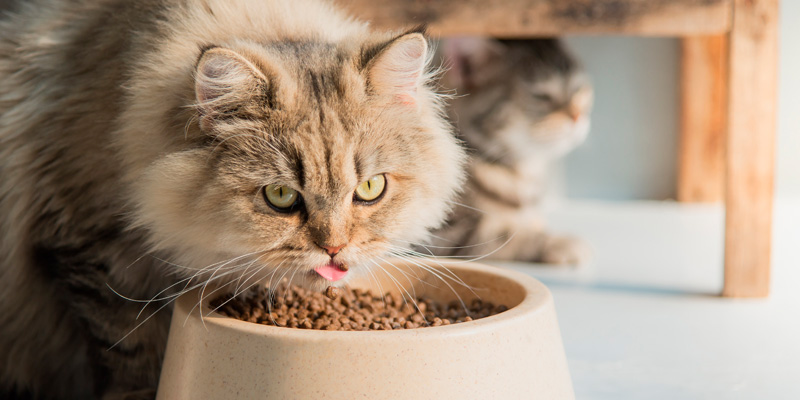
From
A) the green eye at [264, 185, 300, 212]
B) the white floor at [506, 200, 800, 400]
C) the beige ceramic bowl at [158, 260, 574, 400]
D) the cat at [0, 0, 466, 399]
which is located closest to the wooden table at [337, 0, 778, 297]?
the white floor at [506, 200, 800, 400]

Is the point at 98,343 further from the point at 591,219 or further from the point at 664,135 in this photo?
the point at 664,135

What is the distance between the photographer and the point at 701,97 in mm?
3051

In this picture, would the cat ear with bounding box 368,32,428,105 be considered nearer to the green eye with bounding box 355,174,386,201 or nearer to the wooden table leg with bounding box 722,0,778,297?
the green eye with bounding box 355,174,386,201

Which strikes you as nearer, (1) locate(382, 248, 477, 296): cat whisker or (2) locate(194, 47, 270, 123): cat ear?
(2) locate(194, 47, 270, 123): cat ear

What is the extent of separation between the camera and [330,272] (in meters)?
1.05

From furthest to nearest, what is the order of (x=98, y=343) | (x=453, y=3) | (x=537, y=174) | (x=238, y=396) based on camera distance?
(x=537, y=174) < (x=453, y=3) < (x=98, y=343) < (x=238, y=396)

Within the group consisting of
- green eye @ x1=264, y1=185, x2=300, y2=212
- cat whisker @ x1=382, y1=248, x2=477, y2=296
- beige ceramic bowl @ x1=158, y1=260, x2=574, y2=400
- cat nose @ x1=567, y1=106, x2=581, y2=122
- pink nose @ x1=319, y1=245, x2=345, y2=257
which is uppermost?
cat nose @ x1=567, y1=106, x2=581, y2=122

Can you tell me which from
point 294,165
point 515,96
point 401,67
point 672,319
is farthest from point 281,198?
point 515,96

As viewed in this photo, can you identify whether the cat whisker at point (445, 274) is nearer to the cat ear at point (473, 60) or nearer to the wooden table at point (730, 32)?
the wooden table at point (730, 32)

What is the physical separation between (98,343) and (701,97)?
2.59 metres

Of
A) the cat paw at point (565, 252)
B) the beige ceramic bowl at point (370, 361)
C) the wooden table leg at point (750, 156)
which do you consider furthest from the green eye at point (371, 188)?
the cat paw at point (565, 252)

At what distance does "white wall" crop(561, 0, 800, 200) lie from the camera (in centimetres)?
308

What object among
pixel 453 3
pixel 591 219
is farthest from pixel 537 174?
pixel 453 3

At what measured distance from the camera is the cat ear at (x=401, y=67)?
1.02m
